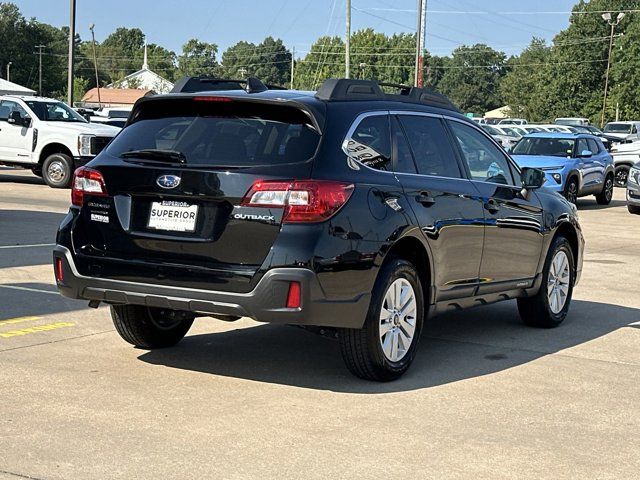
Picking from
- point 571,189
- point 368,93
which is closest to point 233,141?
point 368,93

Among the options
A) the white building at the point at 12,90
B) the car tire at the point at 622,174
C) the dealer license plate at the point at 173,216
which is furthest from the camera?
the white building at the point at 12,90

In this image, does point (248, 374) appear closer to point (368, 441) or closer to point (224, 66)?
point (368, 441)

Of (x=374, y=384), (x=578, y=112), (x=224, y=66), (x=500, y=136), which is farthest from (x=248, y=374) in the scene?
(x=224, y=66)

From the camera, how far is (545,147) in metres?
25.6

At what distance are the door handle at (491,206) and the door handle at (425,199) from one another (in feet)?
2.93

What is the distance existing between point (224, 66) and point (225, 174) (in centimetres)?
19101

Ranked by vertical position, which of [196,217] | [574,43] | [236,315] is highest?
[574,43]

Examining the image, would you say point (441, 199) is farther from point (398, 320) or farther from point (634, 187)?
point (634, 187)

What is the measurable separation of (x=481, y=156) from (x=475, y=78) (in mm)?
184291

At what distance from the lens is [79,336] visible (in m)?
8.14

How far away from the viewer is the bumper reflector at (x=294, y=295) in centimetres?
631

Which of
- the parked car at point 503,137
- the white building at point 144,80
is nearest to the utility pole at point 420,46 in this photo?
the parked car at point 503,137

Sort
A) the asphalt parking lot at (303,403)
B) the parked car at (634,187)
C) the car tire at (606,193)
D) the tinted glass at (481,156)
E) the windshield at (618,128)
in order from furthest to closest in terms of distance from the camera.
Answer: the windshield at (618,128)
the car tire at (606,193)
the parked car at (634,187)
the tinted glass at (481,156)
the asphalt parking lot at (303,403)

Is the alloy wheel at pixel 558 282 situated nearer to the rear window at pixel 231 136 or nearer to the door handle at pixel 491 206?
the door handle at pixel 491 206
